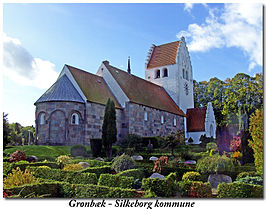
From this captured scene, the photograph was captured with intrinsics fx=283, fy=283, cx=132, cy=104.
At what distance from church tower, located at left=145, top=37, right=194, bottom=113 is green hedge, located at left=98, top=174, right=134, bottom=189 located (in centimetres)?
2161

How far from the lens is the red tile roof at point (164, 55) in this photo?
28.3 meters

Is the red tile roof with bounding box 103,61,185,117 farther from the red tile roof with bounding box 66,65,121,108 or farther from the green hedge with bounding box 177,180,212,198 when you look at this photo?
the green hedge with bounding box 177,180,212,198

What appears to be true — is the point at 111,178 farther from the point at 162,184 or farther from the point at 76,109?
the point at 76,109

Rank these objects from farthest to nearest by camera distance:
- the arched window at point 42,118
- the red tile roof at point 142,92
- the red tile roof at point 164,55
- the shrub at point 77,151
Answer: the red tile roof at point 164,55 → the red tile roof at point 142,92 → the arched window at point 42,118 → the shrub at point 77,151

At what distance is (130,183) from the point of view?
22.9 feet

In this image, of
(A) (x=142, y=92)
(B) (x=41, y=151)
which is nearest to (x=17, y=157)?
(B) (x=41, y=151)

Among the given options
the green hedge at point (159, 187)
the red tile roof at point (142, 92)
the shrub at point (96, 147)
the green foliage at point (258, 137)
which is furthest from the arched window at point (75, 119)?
the green foliage at point (258, 137)

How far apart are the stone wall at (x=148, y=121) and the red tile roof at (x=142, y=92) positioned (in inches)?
15.6

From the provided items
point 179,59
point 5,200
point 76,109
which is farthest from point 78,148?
point 179,59

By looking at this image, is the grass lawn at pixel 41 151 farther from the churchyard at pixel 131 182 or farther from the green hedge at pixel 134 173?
the green hedge at pixel 134 173

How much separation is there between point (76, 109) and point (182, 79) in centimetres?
1474

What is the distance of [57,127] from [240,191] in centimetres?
1259

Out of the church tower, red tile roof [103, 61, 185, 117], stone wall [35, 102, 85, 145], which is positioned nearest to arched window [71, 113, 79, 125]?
stone wall [35, 102, 85, 145]

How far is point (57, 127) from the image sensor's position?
16812 mm
